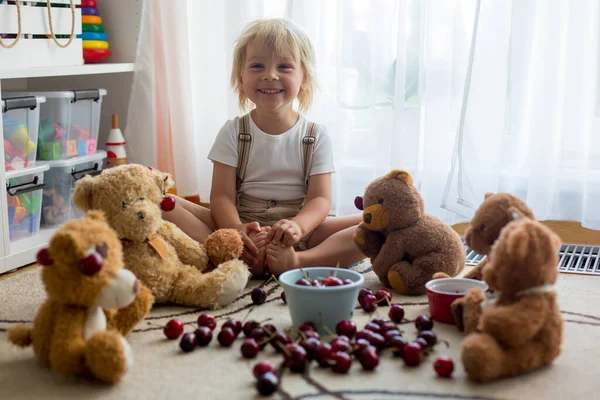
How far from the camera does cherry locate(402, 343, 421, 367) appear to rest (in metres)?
1.06

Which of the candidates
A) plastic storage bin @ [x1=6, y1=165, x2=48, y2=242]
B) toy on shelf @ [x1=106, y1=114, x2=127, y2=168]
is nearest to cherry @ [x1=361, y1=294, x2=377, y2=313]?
plastic storage bin @ [x1=6, y1=165, x2=48, y2=242]

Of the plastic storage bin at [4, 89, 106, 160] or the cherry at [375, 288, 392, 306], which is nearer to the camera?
the cherry at [375, 288, 392, 306]

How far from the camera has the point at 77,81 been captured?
7.44 ft

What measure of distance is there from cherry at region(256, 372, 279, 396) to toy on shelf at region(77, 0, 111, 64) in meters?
1.43

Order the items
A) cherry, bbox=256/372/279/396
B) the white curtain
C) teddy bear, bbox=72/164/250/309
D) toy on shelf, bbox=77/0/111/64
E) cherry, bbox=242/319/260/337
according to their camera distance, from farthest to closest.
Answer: toy on shelf, bbox=77/0/111/64 < the white curtain < teddy bear, bbox=72/164/250/309 < cherry, bbox=242/319/260/337 < cherry, bbox=256/372/279/396

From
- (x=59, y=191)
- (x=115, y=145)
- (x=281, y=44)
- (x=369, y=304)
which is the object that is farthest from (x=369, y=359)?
(x=115, y=145)

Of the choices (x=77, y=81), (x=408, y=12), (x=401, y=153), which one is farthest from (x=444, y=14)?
(x=77, y=81)

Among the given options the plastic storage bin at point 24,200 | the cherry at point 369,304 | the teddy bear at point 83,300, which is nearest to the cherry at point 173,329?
the teddy bear at point 83,300

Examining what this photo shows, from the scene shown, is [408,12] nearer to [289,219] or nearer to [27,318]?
[289,219]

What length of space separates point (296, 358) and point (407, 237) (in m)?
0.48

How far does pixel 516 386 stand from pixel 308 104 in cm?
98

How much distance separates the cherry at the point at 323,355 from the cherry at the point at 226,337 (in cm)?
16

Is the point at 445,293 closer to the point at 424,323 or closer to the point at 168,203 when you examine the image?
the point at 424,323

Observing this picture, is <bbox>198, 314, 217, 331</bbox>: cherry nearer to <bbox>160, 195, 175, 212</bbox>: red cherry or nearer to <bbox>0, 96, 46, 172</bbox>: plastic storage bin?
<bbox>160, 195, 175, 212</bbox>: red cherry
